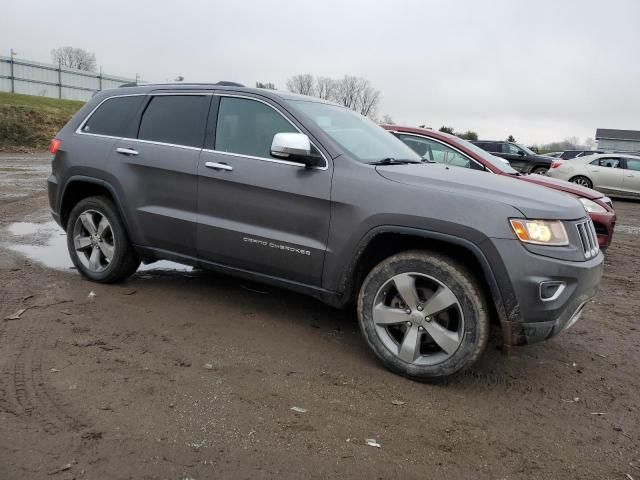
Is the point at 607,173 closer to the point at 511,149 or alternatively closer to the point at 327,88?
the point at 511,149

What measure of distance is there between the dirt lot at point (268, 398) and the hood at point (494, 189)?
3.93 feet

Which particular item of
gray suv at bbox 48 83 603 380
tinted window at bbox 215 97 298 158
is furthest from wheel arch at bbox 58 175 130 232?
tinted window at bbox 215 97 298 158

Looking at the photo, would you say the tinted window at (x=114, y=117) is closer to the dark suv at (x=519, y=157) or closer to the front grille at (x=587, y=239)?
the front grille at (x=587, y=239)

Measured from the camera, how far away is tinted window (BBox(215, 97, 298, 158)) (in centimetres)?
414

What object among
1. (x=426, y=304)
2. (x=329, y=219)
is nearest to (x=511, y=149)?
(x=329, y=219)

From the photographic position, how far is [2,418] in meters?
2.84

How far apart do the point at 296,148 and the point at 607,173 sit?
1620 centimetres

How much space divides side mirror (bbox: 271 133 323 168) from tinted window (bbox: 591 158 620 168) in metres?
16.0

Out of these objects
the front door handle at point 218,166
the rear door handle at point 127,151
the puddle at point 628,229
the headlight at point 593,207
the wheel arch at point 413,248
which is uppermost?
the rear door handle at point 127,151

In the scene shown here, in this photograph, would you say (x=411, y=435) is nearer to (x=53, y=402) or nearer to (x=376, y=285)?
(x=376, y=285)

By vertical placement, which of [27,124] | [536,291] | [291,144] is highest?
[291,144]

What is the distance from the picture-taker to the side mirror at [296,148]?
3689 millimetres

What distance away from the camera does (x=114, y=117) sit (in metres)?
5.05

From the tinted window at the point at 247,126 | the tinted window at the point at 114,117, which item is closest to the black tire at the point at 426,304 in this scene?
the tinted window at the point at 247,126
